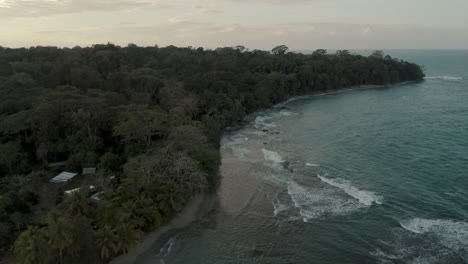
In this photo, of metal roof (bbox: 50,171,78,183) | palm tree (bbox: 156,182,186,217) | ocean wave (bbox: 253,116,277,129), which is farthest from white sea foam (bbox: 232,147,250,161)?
metal roof (bbox: 50,171,78,183)

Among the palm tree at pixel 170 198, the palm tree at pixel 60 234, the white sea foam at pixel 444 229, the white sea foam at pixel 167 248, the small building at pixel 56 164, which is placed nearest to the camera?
the palm tree at pixel 60 234

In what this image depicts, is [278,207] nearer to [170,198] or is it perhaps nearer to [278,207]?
[278,207]

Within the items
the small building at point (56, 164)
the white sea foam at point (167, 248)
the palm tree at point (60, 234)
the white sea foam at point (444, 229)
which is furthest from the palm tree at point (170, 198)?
the white sea foam at point (444, 229)

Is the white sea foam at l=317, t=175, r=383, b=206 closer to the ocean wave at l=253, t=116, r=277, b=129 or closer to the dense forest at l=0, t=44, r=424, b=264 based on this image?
the dense forest at l=0, t=44, r=424, b=264

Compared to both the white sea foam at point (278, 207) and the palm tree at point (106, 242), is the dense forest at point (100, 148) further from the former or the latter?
the white sea foam at point (278, 207)

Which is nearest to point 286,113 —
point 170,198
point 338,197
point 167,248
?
point 338,197
